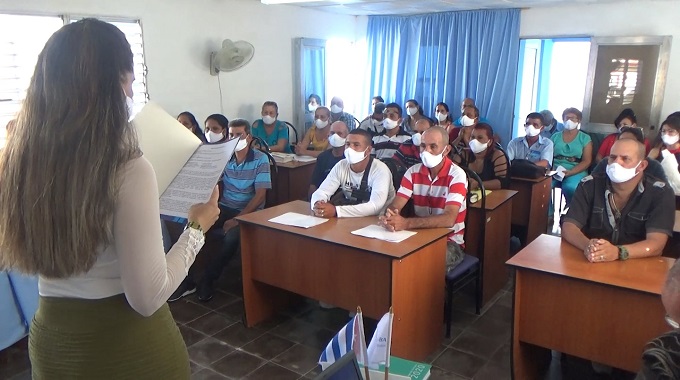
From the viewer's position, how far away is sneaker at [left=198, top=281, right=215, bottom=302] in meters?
3.64

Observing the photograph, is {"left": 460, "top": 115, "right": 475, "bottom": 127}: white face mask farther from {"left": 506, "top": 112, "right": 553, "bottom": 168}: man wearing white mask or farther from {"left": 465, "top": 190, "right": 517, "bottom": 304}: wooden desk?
{"left": 465, "top": 190, "right": 517, "bottom": 304}: wooden desk

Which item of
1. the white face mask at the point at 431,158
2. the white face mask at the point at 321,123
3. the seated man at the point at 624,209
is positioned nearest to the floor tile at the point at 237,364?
the white face mask at the point at 431,158

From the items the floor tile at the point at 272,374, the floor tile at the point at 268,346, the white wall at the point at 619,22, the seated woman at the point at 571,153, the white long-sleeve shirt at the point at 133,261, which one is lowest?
the floor tile at the point at 268,346

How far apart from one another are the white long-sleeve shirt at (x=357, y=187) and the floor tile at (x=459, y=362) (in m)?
0.91

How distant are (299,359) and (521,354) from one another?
3.84 ft

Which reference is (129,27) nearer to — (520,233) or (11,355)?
(11,355)

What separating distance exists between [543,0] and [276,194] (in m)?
3.81

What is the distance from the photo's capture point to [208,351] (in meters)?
2.96

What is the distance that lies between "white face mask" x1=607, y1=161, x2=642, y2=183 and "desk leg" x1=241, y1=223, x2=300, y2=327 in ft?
6.28

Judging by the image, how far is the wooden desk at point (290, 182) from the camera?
196 inches

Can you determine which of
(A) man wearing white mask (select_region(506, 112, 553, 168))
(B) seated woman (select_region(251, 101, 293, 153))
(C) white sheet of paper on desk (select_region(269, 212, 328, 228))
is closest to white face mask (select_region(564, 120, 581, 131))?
(A) man wearing white mask (select_region(506, 112, 553, 168))

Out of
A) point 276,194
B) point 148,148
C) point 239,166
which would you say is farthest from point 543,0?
point 148,148

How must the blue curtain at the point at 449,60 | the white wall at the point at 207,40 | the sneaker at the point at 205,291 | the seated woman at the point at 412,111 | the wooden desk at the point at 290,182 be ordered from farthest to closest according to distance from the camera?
1. the seated woman at the point at 412,111
2. the blue curtain at the point at 449,60
3. the white wall at the point at 207,40
4. the wooden desk at the point at 290,182
5. the sneaker at the point at 205,291

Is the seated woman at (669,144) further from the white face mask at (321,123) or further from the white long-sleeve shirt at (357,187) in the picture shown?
the white face mask at (321,123)
